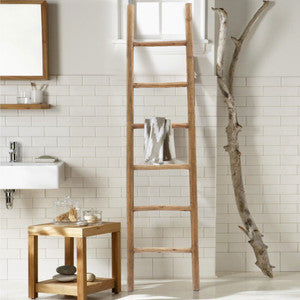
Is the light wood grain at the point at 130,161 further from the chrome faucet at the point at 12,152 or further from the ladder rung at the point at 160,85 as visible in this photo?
the chrome faucet at the point at 12,152

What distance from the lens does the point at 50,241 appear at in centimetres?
543

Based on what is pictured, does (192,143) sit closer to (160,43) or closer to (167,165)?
(167,165)

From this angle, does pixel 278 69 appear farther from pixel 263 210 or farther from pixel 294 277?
pixel 294 277

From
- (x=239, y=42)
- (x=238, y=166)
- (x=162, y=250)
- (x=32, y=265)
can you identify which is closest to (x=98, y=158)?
(x=162, y=250)

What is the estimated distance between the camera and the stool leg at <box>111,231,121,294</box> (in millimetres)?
5016

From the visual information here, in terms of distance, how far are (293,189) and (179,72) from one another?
1.44 meters

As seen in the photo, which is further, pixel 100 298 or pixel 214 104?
pixel 214 104

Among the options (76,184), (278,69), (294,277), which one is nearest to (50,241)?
(76,184)

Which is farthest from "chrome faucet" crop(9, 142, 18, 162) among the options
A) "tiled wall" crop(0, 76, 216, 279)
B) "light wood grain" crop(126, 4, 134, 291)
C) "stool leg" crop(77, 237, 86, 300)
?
"stool leg" crop(77, 237, 86, 300)

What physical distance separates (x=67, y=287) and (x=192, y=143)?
146 centimetres

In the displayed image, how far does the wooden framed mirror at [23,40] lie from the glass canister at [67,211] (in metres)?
1.06

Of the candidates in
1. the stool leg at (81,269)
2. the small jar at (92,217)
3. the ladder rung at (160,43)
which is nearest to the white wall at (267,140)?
the ladder rung at (160,43)

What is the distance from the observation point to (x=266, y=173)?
18.6 ft

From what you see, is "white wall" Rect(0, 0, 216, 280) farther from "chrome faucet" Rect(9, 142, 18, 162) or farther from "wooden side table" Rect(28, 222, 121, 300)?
"wooden side table" Rect(28, 222, 121, 300)
